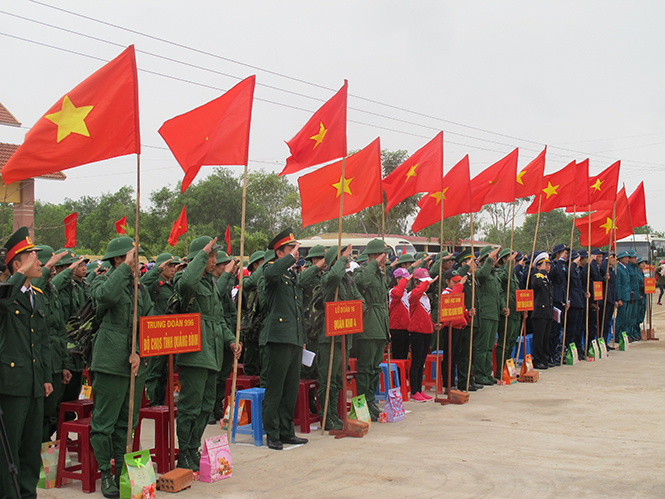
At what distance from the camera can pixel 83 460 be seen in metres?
5.56

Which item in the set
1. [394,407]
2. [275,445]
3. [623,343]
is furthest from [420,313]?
[623,343]

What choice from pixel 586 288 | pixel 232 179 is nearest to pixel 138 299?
pixel 586 288

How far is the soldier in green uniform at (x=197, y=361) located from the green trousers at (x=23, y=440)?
1.28m

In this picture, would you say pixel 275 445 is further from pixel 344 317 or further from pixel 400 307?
pixel 400 307

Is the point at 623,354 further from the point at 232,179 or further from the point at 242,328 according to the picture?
the point at 232,179

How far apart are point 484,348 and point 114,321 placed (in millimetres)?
6887

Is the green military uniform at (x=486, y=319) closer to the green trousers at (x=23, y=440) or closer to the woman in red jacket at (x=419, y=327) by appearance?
the woman in red jacket at (x=419, y=327)

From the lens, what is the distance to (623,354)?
14672 mm

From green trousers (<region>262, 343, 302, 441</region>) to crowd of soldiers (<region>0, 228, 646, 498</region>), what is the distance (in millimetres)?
12

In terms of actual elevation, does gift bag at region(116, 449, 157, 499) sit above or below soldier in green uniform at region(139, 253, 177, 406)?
below

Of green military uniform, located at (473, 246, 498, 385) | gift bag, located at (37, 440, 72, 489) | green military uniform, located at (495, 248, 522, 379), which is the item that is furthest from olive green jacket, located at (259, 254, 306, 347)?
green military uniform, located at (495, 248, 522, 379)

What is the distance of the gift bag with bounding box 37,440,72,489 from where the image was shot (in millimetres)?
5715

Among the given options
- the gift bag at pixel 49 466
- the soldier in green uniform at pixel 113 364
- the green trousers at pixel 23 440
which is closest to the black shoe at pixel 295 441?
the soldier in green uniform at pixel 113 364

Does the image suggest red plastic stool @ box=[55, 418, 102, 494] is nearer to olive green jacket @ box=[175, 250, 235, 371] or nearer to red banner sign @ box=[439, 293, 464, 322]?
olive green jacket @ box=[175, 250, 235, 371]
